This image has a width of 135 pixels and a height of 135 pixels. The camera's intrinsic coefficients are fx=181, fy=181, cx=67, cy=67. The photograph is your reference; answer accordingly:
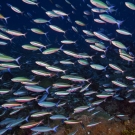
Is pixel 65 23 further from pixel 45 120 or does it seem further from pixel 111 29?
pixel 45 120

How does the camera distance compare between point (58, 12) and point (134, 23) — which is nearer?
point (58, 12)

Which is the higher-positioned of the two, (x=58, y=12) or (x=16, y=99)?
(x=58, y=12)

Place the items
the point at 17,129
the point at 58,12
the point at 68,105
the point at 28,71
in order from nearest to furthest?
the point at 17,129 < the point at 68,105 < the point at 58,12 < the point at 28,71

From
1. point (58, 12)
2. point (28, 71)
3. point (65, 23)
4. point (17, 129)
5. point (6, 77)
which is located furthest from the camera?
point (65, 23)

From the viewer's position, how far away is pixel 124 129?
5543 millimetres

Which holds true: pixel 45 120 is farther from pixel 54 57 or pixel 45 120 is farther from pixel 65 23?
pixel 65 23

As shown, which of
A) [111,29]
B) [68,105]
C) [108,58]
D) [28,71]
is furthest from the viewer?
[111,29]

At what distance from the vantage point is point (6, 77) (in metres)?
8.35

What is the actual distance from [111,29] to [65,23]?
7488 millimetres

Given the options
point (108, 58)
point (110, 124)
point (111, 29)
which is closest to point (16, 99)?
point (110, 124)

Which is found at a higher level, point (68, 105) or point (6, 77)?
point (68, 105)

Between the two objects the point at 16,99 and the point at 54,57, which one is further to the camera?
the point at 54,57

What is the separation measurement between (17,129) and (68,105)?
1.79 meters

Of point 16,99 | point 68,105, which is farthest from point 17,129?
point 68,105
